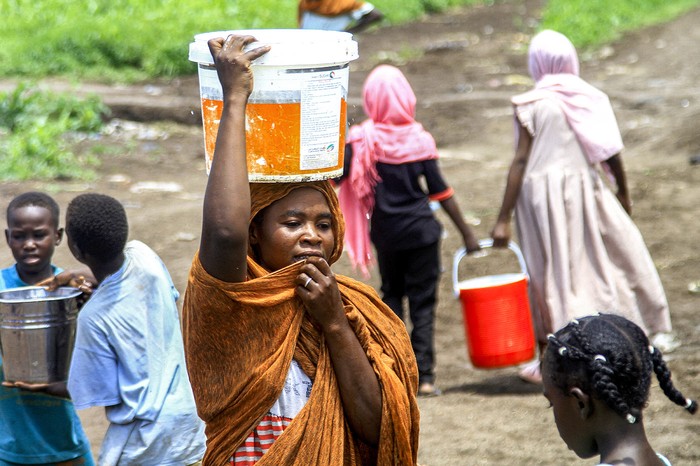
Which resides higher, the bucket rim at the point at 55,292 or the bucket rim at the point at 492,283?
the bucket rim at the point at 55,292

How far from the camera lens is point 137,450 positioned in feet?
10.5

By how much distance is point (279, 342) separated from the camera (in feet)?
7.61

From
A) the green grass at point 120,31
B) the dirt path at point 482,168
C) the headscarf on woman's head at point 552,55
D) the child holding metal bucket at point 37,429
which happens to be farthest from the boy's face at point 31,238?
the green grass at point 120,31

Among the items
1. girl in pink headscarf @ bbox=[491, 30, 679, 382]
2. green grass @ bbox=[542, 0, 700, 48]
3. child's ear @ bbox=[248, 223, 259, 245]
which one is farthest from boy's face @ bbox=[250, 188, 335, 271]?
green grass @ bbox=[542, 0, 700, 48]

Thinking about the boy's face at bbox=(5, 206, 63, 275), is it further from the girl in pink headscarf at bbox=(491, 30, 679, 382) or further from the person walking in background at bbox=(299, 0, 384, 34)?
the person walking in background at bbox=(299, 0, 384, 34)

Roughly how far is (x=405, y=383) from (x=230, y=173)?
653 millimetres

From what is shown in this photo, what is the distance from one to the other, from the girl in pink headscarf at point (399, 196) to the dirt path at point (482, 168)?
0.60 meters

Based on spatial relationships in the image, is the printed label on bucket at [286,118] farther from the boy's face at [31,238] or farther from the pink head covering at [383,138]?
the pink head covering at [383,138]

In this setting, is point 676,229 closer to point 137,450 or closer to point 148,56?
point 137,450

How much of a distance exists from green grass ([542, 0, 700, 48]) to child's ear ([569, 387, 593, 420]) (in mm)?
15613

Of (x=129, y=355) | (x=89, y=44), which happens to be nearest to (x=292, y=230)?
(x=129, y=355)

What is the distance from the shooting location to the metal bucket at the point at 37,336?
3.41 meters

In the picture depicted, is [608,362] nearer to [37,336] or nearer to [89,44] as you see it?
[37,336]

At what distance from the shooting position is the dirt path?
503 cm
